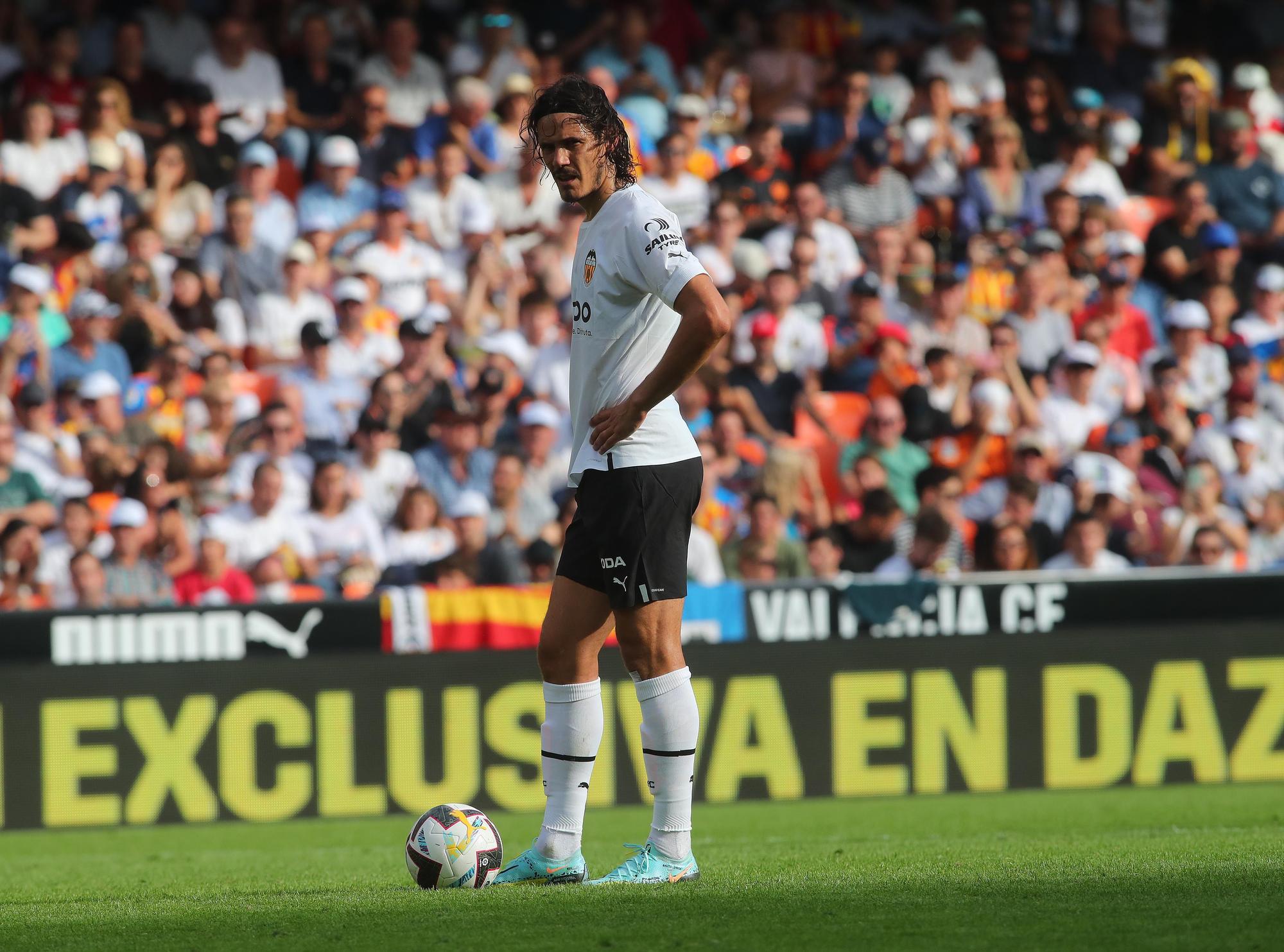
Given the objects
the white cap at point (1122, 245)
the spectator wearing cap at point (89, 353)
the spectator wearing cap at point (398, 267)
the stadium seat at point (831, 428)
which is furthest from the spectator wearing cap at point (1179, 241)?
the spectator wearing cap at point (89, 353)

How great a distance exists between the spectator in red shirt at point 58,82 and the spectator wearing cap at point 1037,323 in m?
7.09

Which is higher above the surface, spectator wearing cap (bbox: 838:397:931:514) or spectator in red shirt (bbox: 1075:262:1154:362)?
spectator in red shirt (bbox: 1075:262:1154:362)

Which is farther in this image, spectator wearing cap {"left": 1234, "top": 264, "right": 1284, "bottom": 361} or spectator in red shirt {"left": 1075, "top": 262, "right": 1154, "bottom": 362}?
spectator wearing cap {"left": 1234, "top": 264, "right": 1284, "bottom": 361}

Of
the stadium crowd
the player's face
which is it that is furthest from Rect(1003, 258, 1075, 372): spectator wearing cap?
the player's face

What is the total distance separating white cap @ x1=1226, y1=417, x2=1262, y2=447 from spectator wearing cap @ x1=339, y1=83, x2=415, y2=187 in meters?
6.34

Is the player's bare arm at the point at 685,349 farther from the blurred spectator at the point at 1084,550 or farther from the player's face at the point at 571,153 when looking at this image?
the blurred spectator at the point at 1084,550

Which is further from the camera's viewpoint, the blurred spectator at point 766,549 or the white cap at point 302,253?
the white cap at point 302,253

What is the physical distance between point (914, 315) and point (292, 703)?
613 centimetres

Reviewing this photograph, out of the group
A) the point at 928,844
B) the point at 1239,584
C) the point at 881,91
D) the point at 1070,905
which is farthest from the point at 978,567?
the point at 1070,905

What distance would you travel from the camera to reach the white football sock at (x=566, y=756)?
17.3ft

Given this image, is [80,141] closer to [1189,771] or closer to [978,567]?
[978,567]

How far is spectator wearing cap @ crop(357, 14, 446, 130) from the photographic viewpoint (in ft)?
45.2

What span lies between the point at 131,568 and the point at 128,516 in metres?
0.30

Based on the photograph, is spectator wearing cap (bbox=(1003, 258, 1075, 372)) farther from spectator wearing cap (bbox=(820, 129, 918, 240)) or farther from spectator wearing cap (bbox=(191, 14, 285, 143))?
spectator wearing cap (bbox=(191, 14, 285, 143))
